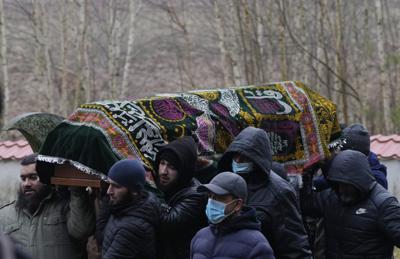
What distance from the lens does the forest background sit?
21.0 m

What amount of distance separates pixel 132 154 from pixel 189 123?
0.57 m

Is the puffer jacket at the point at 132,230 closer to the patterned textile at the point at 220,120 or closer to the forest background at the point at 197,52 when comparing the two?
the patterned textile at the point at 220,120

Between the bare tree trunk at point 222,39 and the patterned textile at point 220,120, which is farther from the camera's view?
the bare tree trunk at point 222,39

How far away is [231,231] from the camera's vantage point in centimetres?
470

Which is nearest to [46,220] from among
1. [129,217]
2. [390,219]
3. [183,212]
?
[129,217]

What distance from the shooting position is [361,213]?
559 cm

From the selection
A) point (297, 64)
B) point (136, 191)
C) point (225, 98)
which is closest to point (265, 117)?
point (225, 98)

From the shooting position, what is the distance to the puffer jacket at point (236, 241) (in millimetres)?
4613

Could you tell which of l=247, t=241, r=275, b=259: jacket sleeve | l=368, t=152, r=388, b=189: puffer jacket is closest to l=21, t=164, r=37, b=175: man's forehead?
l=247, t=241, r=275, b=259: jacket sleeve

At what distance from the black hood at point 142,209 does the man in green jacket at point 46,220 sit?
0.56 m

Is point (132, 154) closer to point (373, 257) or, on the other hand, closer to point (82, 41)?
point (373, 257)

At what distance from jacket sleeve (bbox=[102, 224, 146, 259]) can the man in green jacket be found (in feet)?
2.04

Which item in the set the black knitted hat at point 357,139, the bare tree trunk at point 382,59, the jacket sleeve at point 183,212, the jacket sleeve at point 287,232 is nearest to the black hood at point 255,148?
the jacket sleeve at point 287,232

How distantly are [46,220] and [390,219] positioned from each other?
236 centimetres
